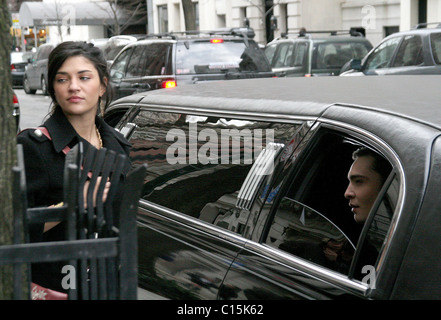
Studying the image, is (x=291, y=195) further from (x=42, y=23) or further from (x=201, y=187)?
(x=42, y=23)

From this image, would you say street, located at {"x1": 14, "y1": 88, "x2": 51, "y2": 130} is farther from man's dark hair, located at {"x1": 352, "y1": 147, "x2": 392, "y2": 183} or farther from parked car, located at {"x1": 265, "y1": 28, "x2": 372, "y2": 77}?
man's dark hair, located at {"x1": 352, "y1": 147, "x2": 392, "y2": 183}

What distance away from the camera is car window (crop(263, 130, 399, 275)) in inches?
113

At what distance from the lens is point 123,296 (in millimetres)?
1842

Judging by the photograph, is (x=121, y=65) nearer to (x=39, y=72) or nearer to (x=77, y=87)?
(x=77, y=87)

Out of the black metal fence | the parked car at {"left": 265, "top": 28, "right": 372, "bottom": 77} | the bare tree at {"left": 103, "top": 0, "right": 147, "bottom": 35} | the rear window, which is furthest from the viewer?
the bare tree at {"left": 103, "top": 0, "right": 147, "bottom": 35}

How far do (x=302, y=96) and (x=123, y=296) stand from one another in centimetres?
164

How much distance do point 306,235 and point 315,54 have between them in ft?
58.1

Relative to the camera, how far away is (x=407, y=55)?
16312mm

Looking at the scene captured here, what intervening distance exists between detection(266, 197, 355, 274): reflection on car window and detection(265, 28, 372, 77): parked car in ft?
54.1

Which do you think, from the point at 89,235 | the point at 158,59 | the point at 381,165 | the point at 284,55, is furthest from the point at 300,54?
the point at 89,235

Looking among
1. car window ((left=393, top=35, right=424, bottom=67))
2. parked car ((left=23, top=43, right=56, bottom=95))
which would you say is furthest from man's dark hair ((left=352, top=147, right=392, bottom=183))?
parked car ((left=23, top=43, right=56, bottom=95))

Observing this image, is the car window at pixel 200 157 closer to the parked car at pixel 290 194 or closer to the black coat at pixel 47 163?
the parked car at pixel 290 194

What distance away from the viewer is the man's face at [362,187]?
114 inches

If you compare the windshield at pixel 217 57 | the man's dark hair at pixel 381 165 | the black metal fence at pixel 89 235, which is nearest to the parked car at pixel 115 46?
the windshield at pixel 217 57
